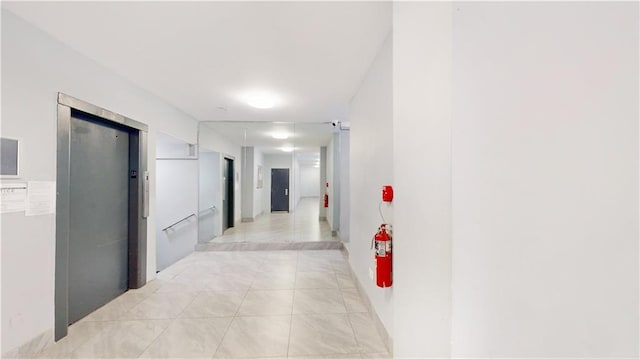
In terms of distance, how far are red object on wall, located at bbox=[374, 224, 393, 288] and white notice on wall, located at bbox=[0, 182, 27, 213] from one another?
2738 millimetres

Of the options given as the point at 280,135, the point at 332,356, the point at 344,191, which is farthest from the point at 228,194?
the point at 332,356

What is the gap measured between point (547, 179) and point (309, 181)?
618 centimetres

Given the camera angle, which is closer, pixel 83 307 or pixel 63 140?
pixel 63 140

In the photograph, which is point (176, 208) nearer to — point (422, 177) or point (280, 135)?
point (280, 135)

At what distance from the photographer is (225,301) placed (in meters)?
3.02

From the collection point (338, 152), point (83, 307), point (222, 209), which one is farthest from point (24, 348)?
point (338, 152)

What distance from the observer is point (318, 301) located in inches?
118

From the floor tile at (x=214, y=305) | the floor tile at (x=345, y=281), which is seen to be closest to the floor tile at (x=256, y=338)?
the floor tile at (x=214, y=305)

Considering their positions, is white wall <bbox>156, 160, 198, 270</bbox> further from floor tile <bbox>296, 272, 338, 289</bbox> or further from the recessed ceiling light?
floor tile <bbox>296, 272, 338, 289</bbox>

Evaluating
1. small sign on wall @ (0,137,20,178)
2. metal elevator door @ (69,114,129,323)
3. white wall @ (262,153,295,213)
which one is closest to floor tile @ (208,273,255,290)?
metal elevator door @ (69,114,129,323)

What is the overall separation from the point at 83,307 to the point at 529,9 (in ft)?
13.1

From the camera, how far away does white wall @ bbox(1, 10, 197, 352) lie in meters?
1.84

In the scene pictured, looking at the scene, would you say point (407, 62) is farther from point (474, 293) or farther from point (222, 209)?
point (222, 209)

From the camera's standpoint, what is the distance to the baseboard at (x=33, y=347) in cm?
186
